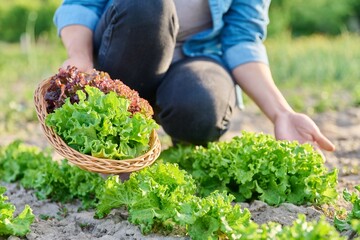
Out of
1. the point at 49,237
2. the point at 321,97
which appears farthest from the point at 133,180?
the point at 321,97

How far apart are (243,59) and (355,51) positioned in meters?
4.82

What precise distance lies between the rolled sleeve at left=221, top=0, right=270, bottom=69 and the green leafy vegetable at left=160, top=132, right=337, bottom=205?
748mm

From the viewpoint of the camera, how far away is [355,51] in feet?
27.1

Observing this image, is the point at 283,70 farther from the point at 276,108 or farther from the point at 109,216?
the point at 109,216

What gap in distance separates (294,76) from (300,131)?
4125mm

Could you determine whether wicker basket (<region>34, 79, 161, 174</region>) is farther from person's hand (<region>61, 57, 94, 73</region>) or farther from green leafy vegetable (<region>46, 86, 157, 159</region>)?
person's hand (<region>61, 57, 94, 73</region>)

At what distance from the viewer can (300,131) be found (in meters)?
3.46

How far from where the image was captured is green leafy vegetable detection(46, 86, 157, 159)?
2.74m

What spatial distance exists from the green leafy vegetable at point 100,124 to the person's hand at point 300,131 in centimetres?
92

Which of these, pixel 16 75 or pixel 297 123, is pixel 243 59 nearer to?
pixel 297 123

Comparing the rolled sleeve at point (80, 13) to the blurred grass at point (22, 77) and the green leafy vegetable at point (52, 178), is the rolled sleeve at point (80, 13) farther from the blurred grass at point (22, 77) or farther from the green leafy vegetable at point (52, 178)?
the blurred grass at point (22, 77)

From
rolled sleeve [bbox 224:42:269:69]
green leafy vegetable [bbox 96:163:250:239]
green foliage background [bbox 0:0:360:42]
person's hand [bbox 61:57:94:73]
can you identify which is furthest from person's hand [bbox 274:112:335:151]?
green foliage background [bbox 0:0:360:42]

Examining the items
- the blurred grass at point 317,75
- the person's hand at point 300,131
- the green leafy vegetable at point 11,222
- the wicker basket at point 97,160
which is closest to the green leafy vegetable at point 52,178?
the wicker basket at point 97,160

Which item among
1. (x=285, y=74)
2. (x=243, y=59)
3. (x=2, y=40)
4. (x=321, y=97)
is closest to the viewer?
(x=243, y=59)
